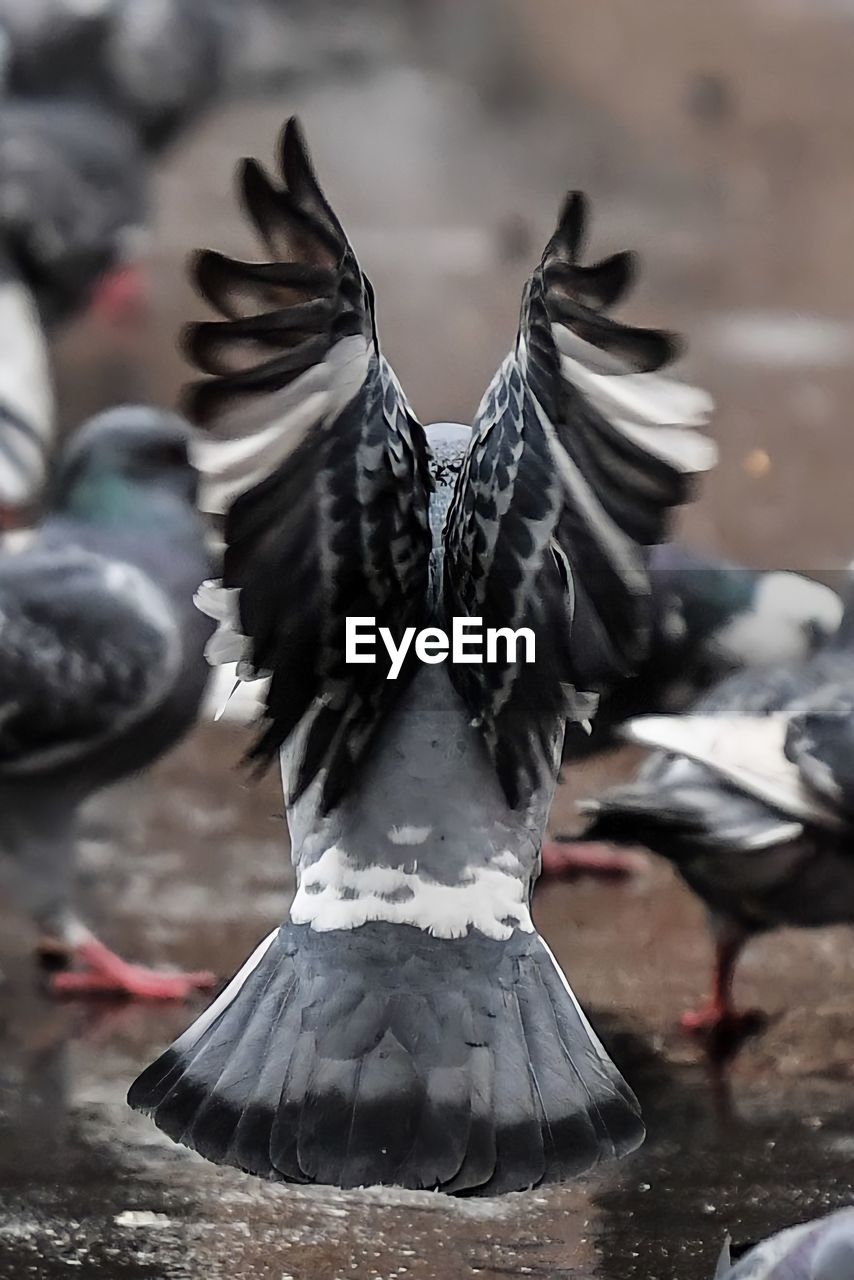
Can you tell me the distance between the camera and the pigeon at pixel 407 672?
160cm

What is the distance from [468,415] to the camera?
5098mm

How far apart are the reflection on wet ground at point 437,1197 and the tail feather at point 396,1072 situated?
36cm

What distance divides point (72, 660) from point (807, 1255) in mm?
1710

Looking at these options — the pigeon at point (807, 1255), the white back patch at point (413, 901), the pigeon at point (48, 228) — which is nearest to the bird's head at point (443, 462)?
the white back patch at point (413, 901)

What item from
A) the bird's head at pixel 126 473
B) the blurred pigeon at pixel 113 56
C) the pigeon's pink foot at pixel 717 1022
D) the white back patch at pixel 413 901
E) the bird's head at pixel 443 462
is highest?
the blurred pigeon at pixel 113 56

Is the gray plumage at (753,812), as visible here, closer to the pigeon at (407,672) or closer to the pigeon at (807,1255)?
the pigeon at (407,672)

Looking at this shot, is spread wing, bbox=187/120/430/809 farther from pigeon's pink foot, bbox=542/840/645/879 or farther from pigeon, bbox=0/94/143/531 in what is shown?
pigeon, bbox=0/94/143/531

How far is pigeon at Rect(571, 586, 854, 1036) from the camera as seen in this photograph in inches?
104

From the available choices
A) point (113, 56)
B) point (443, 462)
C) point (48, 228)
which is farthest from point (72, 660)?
point (113, 56)

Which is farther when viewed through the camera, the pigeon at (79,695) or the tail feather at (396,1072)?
the pigeon at (79,695)

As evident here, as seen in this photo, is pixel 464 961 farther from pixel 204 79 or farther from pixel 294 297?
pixel 204 79

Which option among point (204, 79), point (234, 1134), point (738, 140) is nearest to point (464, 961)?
point (234, 1134)

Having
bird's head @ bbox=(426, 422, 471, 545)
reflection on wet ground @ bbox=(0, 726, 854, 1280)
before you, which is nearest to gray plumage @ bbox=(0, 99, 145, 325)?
reflection on wet ground @ bbox=(0, 726, 854, 1280)

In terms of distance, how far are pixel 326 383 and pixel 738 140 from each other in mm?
6873
